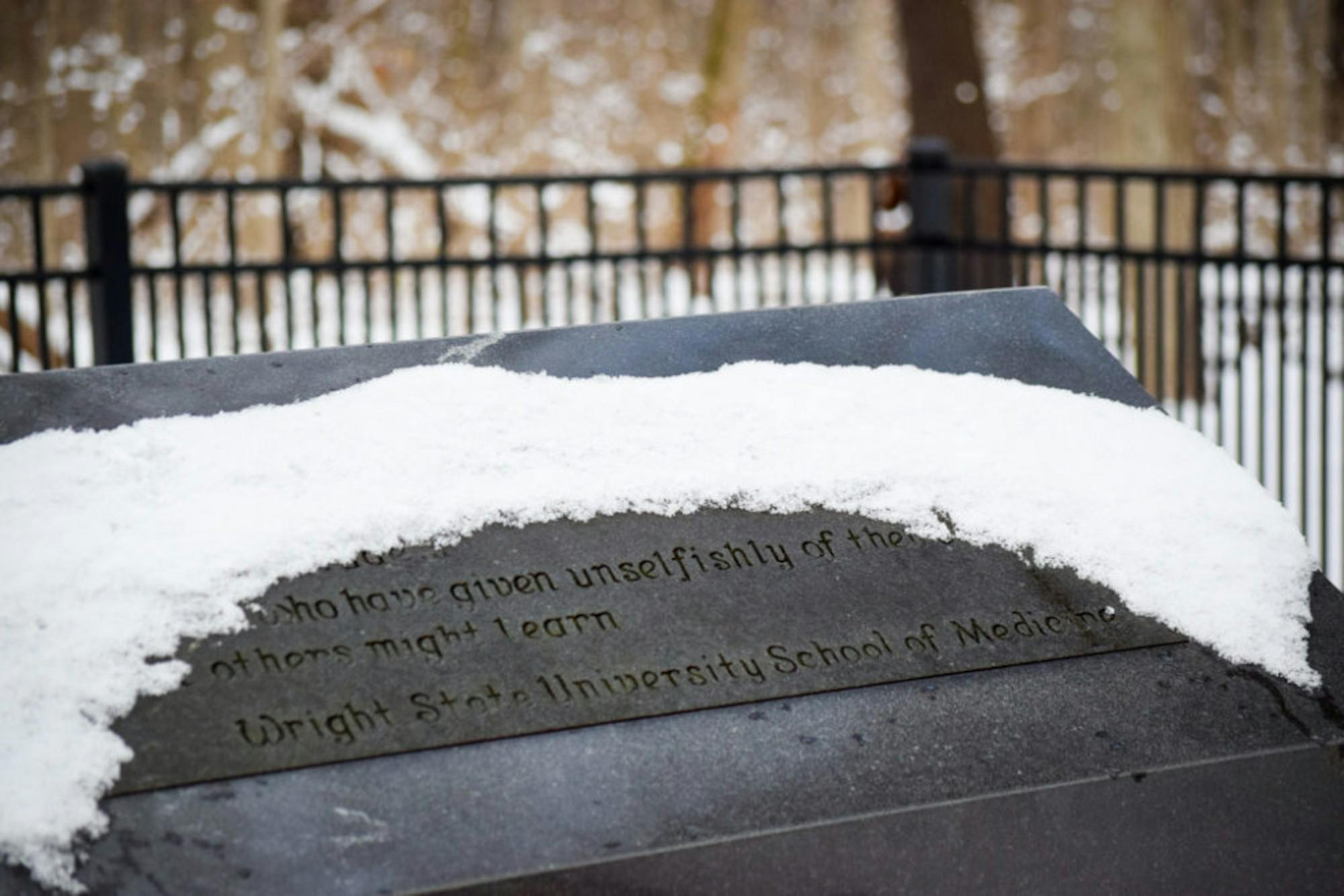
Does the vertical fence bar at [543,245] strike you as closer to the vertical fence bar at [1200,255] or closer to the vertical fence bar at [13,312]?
the vertical fence bar at [13,312]

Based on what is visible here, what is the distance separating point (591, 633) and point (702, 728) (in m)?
Result: 0.25

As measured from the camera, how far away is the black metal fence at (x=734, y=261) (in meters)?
5.44

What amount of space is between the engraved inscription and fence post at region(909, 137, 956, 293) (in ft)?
11.6

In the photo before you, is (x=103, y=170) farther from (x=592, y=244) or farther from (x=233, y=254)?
(x=592, y=244)

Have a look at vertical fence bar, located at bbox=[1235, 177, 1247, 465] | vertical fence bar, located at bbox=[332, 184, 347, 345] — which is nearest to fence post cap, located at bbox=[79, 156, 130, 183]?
vertical fence bar, located at bbox=[332, 184, 347, 345]

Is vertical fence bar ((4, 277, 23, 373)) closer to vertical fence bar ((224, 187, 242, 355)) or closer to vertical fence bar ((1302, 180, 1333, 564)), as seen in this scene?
vertical fence bar ((224, 187, 242, 355))

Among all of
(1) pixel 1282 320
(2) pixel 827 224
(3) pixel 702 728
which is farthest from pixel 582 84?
(3) pixel 702 728

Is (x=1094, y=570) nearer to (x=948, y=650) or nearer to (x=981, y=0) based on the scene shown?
(x=948, y=650)

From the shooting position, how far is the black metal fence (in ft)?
17.9

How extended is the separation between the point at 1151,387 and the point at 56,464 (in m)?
8.35

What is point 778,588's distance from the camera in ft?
8.96

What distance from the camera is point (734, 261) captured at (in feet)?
20.5

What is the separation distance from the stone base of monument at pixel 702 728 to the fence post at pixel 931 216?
3432 millimetres

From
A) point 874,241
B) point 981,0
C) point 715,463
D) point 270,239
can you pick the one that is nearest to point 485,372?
point 715,463
